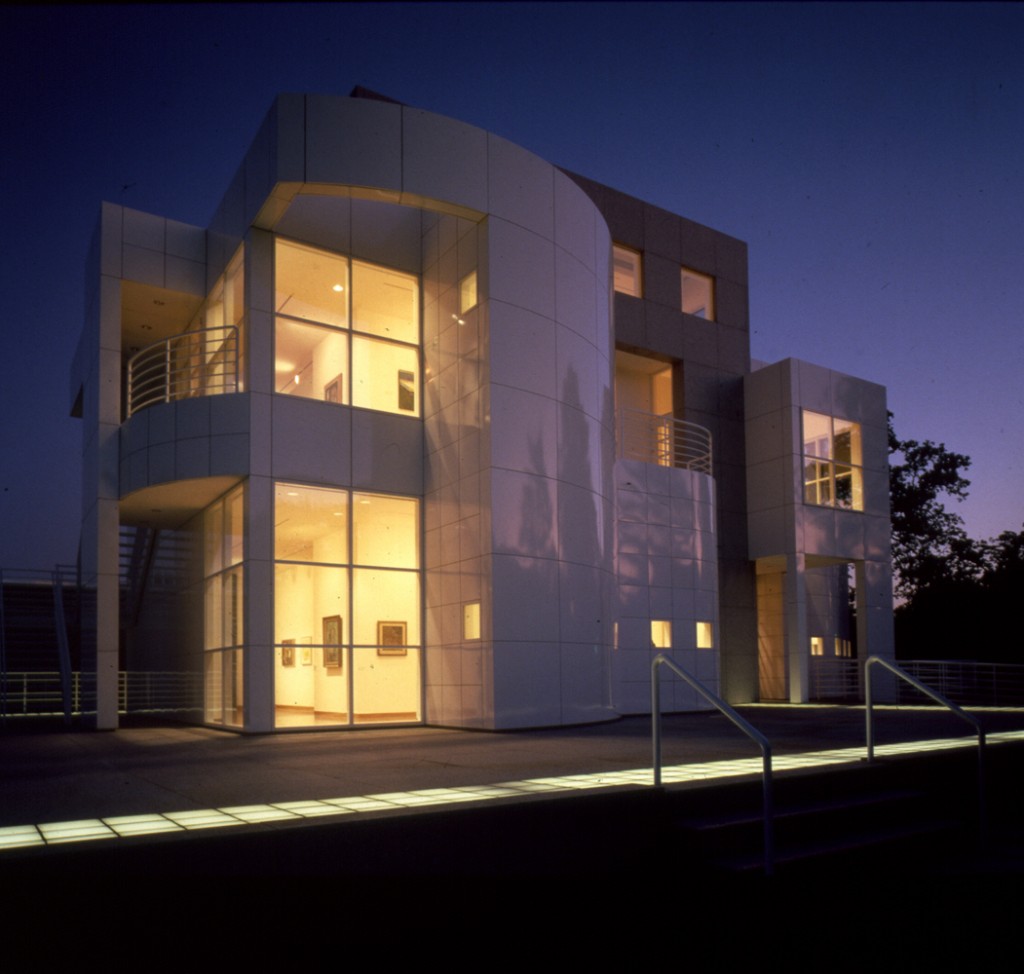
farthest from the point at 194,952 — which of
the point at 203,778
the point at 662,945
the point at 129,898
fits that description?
the point at 203,778

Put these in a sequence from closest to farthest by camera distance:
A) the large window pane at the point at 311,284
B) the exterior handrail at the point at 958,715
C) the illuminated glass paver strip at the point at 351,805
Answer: the illuminated glass paver strip at the point at 351,805 < the exterior handrail at the point at 958,715 < the large window pane at the point at 311,284

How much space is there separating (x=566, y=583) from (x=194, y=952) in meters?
10.7

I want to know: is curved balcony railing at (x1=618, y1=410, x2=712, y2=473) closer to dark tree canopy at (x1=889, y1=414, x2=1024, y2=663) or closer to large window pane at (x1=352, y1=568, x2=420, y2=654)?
large window pane at (x1=352, y1=568, x2=420, y2=654)

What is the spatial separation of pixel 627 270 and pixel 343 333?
10156 mm

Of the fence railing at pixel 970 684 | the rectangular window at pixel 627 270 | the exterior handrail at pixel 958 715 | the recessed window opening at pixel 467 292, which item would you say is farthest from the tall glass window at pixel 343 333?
the fence railing at pixel 970 684

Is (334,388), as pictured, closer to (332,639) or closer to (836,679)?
(332,639)

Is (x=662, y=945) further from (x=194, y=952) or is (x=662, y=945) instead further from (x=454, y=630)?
(x=454, y=630)

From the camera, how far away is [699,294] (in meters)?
25.0

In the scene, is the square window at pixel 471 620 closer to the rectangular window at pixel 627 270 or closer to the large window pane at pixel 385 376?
the large window pane at pixel 385 376

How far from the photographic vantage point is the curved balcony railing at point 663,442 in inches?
845

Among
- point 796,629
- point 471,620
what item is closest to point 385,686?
point 471,620

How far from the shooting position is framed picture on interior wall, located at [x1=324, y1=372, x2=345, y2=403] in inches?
612

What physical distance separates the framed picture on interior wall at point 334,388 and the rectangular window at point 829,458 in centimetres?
1325

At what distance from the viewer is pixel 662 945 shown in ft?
17.8
